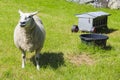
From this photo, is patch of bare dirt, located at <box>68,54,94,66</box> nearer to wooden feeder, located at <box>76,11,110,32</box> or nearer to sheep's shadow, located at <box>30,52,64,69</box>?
sheep's shadow, located at <box>30,52,64,69</box>

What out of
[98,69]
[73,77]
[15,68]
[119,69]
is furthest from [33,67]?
[119,69]

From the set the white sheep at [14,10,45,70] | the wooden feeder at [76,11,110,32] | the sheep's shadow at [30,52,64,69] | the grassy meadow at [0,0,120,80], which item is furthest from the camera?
the wooden feeder at [76,11,110,32]

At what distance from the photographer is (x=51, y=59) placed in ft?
37.0

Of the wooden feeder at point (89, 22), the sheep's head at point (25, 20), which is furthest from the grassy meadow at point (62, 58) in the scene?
the sheep's head at point (25, 20)

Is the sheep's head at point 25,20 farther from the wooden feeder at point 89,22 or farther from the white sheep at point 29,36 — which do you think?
the wooden feeder at point 89,22

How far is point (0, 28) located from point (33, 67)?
20.7ft

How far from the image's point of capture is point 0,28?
639 inches

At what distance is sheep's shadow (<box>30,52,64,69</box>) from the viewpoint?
10719mm

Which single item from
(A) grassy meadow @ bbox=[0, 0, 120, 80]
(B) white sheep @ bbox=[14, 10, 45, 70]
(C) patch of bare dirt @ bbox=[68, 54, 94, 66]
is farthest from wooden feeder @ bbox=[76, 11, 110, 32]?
(B) white sheep @ bbox=[14, 10, 45, 70]

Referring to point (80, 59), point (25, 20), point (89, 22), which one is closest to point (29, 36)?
point (25, 20)

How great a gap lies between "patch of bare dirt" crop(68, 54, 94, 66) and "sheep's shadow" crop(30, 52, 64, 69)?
356mm

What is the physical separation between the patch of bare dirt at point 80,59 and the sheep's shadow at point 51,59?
14.0 inches

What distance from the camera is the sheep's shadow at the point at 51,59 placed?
10719 millimetres

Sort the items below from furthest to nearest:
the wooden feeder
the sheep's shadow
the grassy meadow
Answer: the wooden feeder
the sheep's shadow
the grassy meadow
